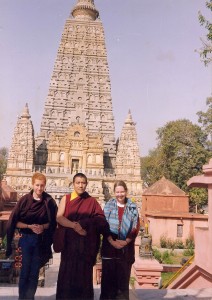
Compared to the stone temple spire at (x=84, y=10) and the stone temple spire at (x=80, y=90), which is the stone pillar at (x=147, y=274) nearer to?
the stone temple spire at (x=80, y=90)

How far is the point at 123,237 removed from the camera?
4672mm

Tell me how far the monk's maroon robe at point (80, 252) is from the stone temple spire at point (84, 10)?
48.5 m

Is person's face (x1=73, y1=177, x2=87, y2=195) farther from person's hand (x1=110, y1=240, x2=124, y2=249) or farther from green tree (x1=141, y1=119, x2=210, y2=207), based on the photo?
green tree (x1=141, y1=119, x2=210, y2=207)

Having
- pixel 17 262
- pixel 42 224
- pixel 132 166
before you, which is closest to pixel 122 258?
pixel 42 224

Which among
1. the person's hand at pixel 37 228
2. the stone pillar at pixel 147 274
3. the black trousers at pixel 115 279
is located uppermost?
the person's hand at pixel 37 228

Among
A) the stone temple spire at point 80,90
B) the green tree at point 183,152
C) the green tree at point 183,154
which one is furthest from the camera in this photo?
the stone temple spire at point 80,90

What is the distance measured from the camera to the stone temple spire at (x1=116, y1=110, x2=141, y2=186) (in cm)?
4194

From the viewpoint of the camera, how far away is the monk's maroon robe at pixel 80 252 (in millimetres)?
4352

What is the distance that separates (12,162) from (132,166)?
14.6 metres

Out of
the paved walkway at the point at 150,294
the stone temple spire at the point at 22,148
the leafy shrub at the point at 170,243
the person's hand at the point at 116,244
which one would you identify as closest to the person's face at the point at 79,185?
the person's hand at the point at 116,244

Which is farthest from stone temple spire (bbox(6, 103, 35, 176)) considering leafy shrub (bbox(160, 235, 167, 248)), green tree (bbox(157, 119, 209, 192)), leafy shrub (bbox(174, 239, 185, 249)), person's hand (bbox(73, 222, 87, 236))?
person's hand (bbox(73, 222, 87, 236))

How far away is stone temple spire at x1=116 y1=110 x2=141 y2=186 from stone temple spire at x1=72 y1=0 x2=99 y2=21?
56.4ft

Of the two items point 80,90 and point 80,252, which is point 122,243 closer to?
point 80,252

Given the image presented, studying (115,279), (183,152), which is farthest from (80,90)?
(115,279)
